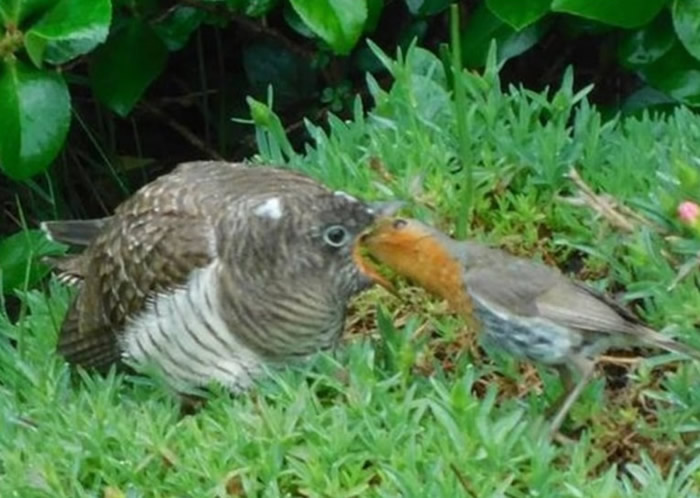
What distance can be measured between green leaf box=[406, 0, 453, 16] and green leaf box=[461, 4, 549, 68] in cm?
29

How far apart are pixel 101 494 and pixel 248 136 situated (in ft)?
11.0

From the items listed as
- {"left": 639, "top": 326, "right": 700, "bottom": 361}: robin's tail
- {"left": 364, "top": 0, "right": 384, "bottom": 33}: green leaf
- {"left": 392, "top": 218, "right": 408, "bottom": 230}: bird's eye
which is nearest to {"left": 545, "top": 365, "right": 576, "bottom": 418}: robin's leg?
{"left": 639, "top": 326, "right": 700, "bottom": 361}: robin's tail

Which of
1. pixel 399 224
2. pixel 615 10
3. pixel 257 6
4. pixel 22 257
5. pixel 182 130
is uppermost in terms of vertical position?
pixel 399 224

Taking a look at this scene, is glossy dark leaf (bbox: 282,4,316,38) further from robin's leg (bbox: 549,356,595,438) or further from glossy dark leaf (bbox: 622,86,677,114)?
robin's leg (bbox: 549,356,595,438)

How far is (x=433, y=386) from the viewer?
431 centimetres

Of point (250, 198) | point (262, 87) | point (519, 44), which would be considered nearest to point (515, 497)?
point (250, 198)

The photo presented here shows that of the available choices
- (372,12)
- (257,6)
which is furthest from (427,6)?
(257,6)

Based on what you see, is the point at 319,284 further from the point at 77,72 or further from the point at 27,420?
the point at 77,72

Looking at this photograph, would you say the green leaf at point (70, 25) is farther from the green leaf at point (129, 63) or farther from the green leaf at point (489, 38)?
the green leaf at point (489, 38)

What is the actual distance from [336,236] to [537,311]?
1.94 feet

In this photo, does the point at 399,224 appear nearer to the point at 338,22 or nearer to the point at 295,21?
the point at 338,22

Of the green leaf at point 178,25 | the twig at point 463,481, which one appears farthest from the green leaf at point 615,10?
the twig at point 463,481

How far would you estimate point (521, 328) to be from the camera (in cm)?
424

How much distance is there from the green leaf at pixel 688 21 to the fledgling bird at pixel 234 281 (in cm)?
129
